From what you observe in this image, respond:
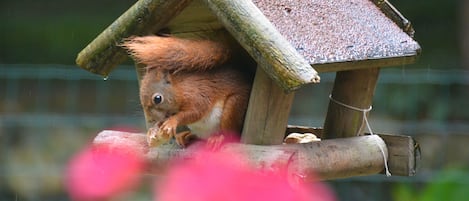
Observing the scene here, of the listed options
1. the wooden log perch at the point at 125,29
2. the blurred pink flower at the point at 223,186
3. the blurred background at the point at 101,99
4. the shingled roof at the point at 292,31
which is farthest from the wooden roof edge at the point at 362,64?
the blurred background at the point at 101,99

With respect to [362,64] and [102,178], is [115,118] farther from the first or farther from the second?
[102,178]

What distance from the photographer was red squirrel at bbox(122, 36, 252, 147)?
1.10 meters

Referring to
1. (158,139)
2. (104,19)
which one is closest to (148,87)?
(158,139)

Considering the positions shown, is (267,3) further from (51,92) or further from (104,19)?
(104,19)

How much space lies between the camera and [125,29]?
3.92 ft

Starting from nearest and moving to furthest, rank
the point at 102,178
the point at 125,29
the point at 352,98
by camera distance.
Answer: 1. the point at 102,178
2. the point at 125,29
3. the point at 352,98

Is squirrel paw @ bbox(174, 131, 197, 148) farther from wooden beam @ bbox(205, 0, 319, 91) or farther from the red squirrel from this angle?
wooden beam @ bbox(205, 0, 319, 91)

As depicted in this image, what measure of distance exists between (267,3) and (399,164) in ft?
1.05

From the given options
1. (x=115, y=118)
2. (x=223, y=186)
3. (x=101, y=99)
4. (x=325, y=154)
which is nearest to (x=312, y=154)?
(x=325, y=154)

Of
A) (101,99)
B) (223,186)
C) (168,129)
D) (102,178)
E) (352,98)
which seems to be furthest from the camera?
(101,99)

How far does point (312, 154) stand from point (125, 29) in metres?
0.29

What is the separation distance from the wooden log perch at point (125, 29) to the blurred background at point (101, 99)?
1.63m

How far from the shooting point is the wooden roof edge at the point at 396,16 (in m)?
1.23

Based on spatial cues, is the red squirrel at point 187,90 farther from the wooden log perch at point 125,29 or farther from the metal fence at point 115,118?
the metal fence at point 115,118
